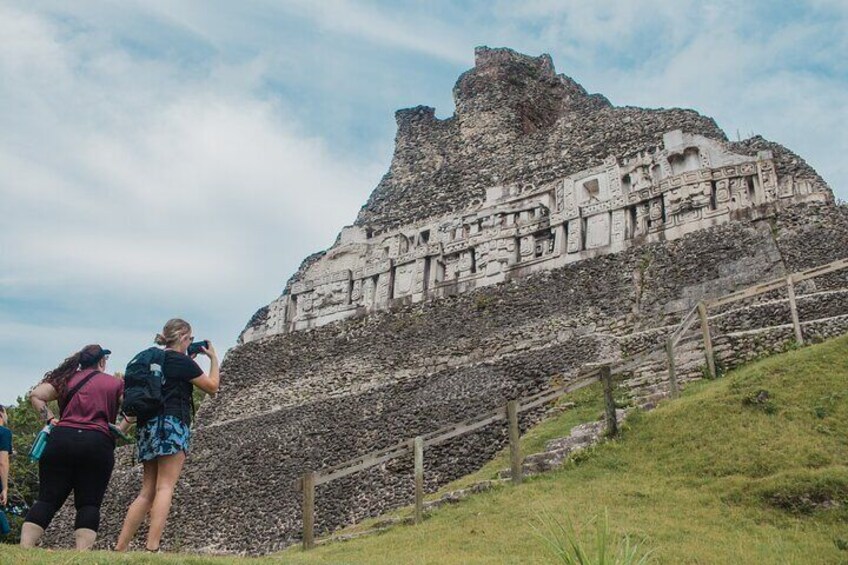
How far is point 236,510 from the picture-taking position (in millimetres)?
19984

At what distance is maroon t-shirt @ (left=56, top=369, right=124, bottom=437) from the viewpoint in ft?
25.3

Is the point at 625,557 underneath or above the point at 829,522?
underneath

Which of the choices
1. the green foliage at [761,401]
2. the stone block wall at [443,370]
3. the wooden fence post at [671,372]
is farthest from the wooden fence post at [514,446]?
the stone block wall at [443,370]

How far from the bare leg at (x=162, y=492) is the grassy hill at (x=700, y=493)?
0.86 metres

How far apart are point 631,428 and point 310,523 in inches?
179

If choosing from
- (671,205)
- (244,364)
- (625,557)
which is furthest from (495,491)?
(244,364)

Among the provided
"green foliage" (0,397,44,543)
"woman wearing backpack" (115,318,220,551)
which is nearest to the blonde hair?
"woman wearing backpack" (115,318,220,551)

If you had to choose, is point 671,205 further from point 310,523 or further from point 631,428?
point 310,523

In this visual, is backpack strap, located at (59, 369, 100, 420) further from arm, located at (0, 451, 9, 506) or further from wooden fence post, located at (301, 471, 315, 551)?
wooden fence post, located at (301, 471, 315, 551)

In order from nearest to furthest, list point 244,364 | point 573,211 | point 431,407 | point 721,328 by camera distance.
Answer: point 721,328 < point 431,407 < point 573,211 < point 244,364

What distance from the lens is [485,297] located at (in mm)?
23953

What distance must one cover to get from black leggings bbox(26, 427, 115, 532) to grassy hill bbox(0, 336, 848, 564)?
2.99 ft

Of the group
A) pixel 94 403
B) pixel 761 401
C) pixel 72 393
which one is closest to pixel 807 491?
pixel 761 401

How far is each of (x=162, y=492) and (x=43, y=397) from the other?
1.38 m
